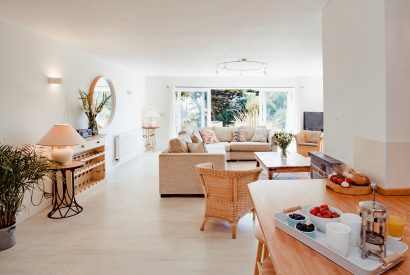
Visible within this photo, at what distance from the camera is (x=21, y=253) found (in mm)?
2834

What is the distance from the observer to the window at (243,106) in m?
9.45

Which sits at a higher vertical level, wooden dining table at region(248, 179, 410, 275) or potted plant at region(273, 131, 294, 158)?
potted plant at region(273, 131, 294, 158)

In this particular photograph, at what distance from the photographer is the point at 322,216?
4.31 ft

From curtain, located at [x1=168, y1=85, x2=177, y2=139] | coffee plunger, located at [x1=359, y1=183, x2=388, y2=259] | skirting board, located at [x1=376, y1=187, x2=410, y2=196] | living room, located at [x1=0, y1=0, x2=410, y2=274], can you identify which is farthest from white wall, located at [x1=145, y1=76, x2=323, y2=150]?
coffee plunger, located at [x1=359, y1=183, x2=388, y2=259]

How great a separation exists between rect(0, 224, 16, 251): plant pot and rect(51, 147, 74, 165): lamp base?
3.30 ft

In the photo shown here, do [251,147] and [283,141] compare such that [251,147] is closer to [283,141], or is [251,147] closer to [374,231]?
[283,141]

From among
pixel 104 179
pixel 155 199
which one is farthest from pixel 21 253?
pixel 104 179

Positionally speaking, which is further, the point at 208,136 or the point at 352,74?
the point at 208,136

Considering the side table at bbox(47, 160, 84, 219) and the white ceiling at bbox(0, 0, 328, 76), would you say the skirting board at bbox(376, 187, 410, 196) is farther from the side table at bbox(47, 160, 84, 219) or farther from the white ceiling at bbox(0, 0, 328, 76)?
the side table at bbox(47, 160, 84, 219)

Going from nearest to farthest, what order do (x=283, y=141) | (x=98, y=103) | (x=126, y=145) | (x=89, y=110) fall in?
(x=89, y=110) < (x=283, y=141) < (x=98, y=103) < (x=126, y=145)

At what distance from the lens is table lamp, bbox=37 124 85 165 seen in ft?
11.9

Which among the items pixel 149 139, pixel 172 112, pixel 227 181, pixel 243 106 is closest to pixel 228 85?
pixel 243 106

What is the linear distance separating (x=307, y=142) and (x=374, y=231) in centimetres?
708

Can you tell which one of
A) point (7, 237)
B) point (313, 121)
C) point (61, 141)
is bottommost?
point (7, 237)
